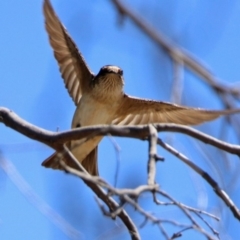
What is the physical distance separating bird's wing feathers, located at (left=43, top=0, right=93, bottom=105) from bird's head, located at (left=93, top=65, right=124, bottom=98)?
94 mm

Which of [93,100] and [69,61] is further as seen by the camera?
[69,61]

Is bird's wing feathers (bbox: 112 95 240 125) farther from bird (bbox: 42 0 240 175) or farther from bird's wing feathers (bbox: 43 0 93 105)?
bird's wing feathers (bbox: 43 0 93 105)

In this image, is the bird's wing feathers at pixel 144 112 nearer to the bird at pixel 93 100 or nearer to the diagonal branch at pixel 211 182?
the bird at pixel 93 100

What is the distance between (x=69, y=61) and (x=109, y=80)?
33 centimetres

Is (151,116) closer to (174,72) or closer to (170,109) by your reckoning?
(170,109)

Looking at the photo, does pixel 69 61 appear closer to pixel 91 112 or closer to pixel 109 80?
pixel 109 80

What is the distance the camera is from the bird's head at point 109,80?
17.1ft

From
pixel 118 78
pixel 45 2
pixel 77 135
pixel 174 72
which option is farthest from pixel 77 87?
pixel 77 135

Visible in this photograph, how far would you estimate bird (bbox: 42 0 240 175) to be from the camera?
4.88 metres

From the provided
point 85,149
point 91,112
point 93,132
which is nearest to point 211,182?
point 93,132

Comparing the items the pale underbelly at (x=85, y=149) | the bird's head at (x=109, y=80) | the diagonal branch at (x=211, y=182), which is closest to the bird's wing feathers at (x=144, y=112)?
the bird's head at (x=109, y=80)

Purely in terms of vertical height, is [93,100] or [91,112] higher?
[93,100]

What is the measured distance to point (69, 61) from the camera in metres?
5.34

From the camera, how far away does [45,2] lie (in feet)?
14.6
